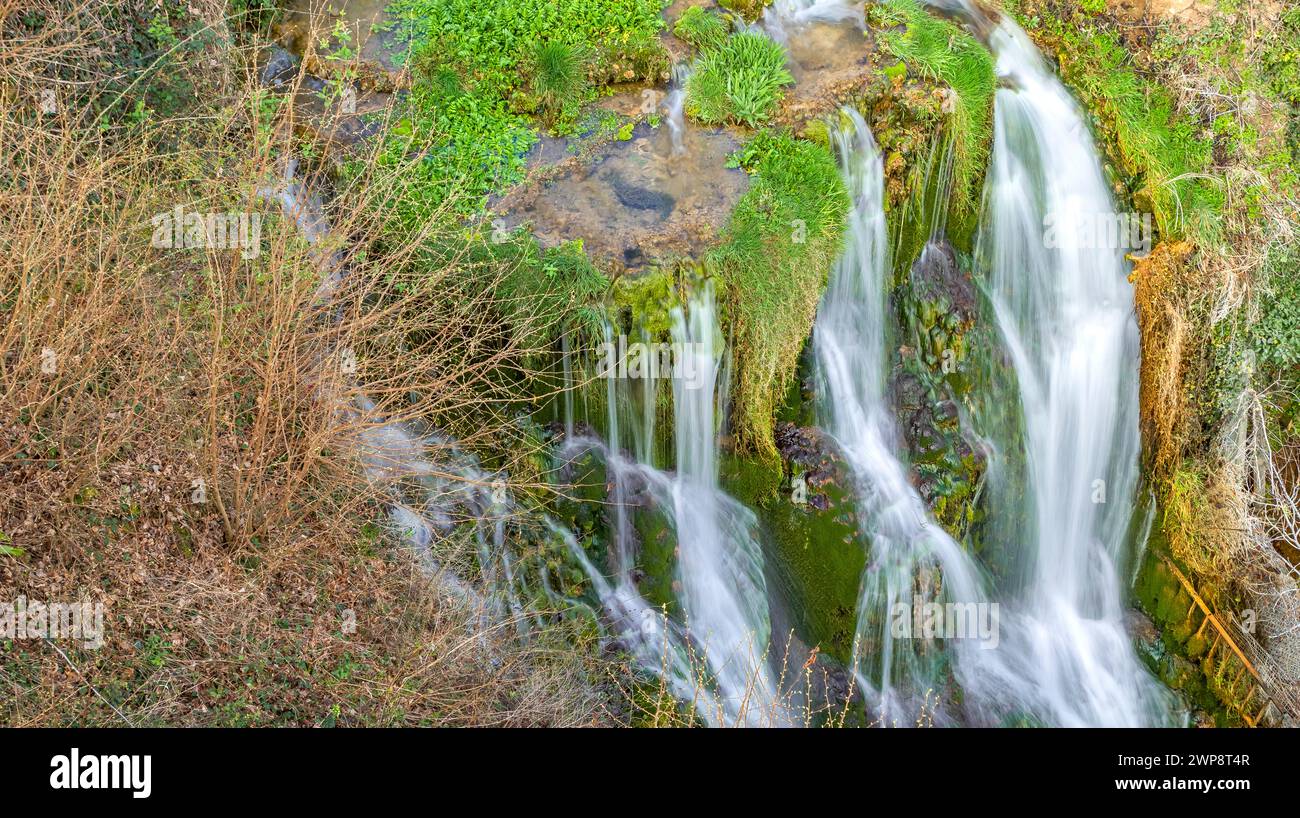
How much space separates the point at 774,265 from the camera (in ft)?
25.2

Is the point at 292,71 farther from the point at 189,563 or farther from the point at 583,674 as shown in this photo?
the point at 583,674

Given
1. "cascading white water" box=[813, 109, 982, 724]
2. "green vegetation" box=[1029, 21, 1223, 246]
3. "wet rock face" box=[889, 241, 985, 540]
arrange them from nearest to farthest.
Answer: "cascading white water" box=[813, 109, 982, 724]
"wet rock face" box=[889, 241, 985, 540]
"green vegetation" box=[1029, 21, 1223, 246]

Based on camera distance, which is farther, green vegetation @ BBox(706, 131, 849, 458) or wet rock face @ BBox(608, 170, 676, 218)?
wet rock face @ BBox(608, 170, 676, 218)

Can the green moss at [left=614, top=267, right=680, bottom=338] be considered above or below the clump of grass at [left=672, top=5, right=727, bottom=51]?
below

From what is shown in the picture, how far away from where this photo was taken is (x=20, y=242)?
5.21 meters
